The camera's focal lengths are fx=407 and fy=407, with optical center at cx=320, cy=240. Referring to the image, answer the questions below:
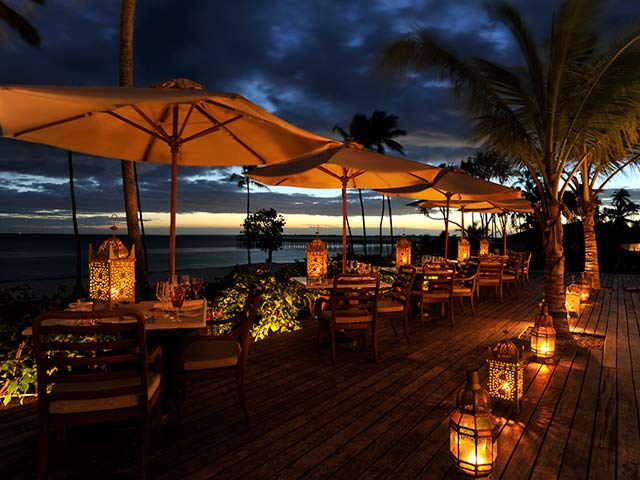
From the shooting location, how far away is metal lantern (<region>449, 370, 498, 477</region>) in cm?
216

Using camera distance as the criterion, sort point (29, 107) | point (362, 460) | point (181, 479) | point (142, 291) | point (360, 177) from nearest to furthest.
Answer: point (181, 479)
point (362, 460)
point (29, 107)
point (142, 291)
point (360, 177)

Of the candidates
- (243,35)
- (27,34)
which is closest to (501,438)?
(243,35)

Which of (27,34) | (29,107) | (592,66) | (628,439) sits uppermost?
(27,34)

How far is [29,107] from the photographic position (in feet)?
8.74

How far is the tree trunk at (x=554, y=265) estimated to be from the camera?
5457 mm

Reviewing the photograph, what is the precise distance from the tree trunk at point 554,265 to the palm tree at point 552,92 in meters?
0.01

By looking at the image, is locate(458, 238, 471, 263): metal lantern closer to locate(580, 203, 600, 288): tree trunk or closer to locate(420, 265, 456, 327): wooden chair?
locate(580, 203, 600, 288): tree trunk

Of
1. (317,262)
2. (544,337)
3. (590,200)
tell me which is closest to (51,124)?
(317,262)

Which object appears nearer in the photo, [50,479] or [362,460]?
[50,479]

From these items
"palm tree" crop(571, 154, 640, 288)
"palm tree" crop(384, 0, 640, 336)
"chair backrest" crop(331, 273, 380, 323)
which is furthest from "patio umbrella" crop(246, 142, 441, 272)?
"palm tree" crop(571, 154, 640, 288)

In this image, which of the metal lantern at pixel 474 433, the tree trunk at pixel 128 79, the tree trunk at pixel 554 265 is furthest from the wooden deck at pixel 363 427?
the tree trunk at pixel 128 79

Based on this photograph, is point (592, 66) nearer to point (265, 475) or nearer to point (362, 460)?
point (362, 460)

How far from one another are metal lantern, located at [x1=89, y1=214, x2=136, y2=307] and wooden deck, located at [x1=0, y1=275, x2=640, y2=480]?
91 centimetres

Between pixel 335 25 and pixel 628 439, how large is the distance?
9723 mm
